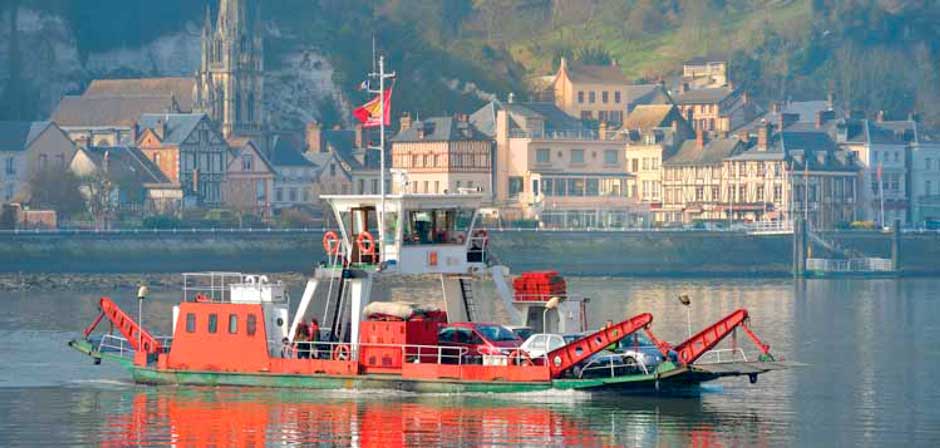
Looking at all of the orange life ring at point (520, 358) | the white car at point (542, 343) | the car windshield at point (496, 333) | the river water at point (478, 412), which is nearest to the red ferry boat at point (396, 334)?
the orange life ring at point (520, 358)

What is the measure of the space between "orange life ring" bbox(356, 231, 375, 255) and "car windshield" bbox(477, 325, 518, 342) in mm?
3912

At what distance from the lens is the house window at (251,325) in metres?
70.4

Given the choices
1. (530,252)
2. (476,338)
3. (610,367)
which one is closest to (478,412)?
(610,367)

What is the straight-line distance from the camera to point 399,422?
63750 mm

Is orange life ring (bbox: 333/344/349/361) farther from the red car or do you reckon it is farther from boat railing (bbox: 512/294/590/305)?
boat railing (bbox: 512/294/590/305)

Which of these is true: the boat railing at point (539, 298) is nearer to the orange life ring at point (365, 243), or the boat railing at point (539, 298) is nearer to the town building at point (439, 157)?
the orange life ring at point (365, 243)

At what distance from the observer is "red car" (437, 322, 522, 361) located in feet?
226

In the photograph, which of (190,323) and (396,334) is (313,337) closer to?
(396,334)

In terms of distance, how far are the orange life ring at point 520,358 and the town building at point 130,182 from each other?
12408 cm

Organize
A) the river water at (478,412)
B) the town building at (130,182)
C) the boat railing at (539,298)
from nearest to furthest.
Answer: the river water at (478,412) < the boat railing at (539,298) < the town building at (130,182)

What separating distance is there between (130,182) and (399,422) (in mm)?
133451

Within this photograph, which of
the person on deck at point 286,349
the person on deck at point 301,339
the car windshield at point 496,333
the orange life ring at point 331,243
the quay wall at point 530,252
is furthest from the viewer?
the quay wall at point 530,252

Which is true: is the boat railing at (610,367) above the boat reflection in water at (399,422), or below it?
above

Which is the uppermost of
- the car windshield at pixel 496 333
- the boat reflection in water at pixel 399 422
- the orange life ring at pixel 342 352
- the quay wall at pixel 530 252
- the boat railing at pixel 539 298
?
the quay wall at pixel 530 252
